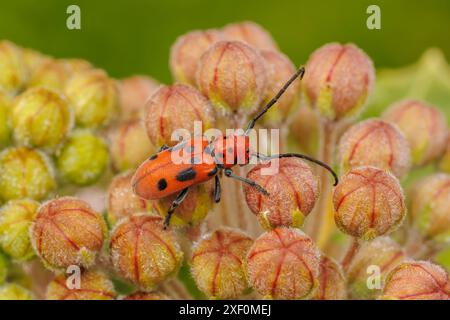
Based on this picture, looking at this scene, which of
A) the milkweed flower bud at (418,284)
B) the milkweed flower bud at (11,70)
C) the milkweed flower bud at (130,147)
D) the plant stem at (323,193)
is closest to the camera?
the milkweed flower bud at (418,284)

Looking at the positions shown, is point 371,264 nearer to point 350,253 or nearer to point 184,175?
point 350,253

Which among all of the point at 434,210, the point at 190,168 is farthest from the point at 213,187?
the point at 434,210

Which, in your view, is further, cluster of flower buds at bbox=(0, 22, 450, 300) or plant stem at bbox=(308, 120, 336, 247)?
plant stem at bbox=(308, 120, 336, 247)

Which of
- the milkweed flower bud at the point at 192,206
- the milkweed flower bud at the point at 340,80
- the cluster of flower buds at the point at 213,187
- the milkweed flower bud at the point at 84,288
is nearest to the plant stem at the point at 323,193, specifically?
the cluster of flower buds at the point at 213,187

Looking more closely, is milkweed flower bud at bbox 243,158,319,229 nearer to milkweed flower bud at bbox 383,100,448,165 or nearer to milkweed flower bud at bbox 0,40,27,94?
milkweed flower bud at bbox 383,100,448,165

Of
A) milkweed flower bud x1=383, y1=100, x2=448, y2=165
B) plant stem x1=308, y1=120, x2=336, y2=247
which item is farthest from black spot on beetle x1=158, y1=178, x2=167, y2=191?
milkweed flower bud x1=383, y1=100, x2=448, y2=165

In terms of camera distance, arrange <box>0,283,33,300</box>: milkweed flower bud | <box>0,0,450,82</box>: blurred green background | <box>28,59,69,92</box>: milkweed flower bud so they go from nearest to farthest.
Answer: <box>0,283,33,300</box>: milkweed flower bud, <box>28,59,69,92</box>: milkweed flower bud, <box>0,0,450,82</box>: blurred green background

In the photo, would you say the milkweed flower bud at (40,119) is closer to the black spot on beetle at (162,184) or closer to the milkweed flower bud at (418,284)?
the black spot on beetle at (162,184)
